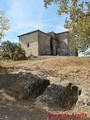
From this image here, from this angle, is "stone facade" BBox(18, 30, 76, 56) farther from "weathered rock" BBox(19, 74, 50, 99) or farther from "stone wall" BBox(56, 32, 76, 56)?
"weathered rock" BBox(19, 74, 50, 99)

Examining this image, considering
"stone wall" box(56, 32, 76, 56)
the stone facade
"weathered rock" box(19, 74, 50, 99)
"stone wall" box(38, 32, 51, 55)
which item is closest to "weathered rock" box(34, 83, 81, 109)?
"weathered rock" box(19, 74, 50, 99)

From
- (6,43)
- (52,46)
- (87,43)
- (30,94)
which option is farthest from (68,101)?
(52,46)

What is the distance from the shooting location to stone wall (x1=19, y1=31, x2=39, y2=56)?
1556 inches

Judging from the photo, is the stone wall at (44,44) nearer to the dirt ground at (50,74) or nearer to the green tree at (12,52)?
the green tree at (12,52)

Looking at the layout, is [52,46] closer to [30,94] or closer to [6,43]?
[6,43]

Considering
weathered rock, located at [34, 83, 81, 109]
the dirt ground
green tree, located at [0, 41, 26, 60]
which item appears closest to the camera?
the dirt ground

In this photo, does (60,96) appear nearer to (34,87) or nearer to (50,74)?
(34,87)

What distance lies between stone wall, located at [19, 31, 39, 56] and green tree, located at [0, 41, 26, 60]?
7659 mm

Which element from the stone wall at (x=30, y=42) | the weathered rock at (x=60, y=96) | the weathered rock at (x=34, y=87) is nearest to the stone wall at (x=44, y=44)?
the stone wall at (x=30, y=42)

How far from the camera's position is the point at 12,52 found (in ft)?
98.9

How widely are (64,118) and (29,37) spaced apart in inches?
1316

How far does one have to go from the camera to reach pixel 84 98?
35.5 feet

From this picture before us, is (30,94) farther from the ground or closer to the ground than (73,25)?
closer to the ground

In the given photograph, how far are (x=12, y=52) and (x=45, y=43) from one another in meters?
12.4
